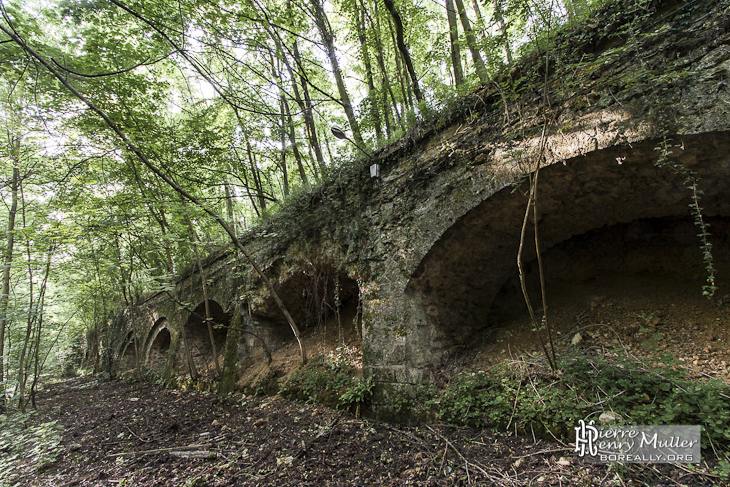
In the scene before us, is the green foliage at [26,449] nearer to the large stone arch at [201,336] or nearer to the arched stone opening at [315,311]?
the arched stone opening at [315,311]

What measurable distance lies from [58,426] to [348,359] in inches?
170

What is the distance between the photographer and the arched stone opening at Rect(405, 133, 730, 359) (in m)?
2.36

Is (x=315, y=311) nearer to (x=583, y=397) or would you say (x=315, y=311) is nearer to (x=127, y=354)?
(x=583, y=397)

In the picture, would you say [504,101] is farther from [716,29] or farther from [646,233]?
[646,233]

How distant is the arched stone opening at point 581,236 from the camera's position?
2.36 meters

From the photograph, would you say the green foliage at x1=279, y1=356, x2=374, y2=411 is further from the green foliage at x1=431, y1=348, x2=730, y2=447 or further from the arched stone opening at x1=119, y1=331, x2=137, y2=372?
the arched stone opening at x1=119, y1=331, x2=137, y2=372

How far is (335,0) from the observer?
20.7ft

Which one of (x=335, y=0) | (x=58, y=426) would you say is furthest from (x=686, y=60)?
(x=58, y=426)

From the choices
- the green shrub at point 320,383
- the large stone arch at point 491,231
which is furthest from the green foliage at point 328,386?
the large stone arch at point 491,231

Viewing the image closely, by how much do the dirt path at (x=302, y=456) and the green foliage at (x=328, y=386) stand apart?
15 cm

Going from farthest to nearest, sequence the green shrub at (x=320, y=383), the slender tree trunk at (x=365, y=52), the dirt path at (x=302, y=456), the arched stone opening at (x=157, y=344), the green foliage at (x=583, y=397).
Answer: the arched stone opening at (x=157, y=344) < the slender tree trunk at (x=365, y=52) < the green shrub at (x=320, y=383) < the dirt path at (x=302, y=456) < the green foliage at (x=583, y=397)

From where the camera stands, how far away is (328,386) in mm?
3703

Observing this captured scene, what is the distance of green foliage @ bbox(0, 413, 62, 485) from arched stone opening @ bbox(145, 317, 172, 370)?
417 centimetres

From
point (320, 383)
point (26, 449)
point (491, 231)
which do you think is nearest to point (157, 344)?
point (26, 449)
